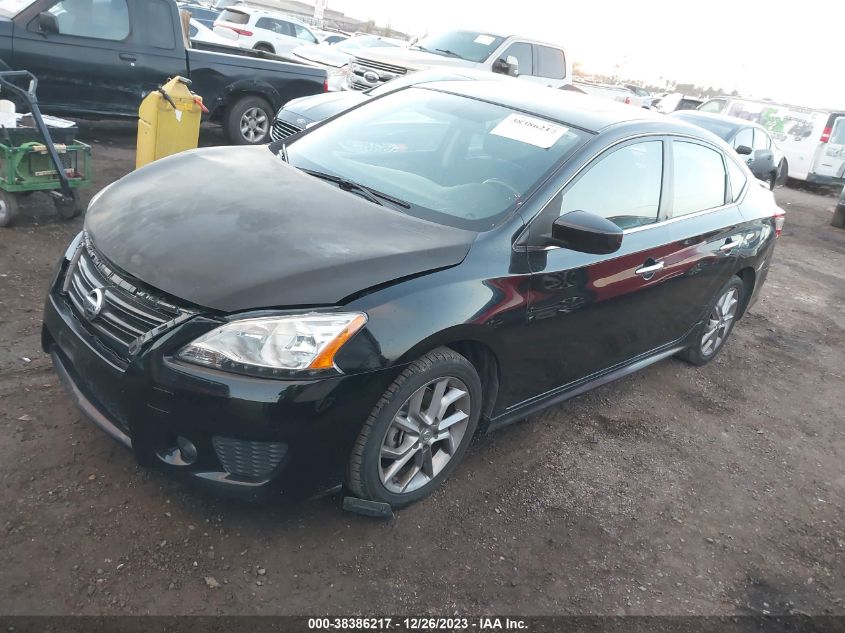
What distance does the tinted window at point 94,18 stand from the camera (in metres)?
7.70

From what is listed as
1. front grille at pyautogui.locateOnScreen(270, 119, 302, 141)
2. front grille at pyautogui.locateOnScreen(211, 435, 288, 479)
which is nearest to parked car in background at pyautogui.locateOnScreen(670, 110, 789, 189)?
front grille at pyautogui.locateOnScreen(270, 119, 302, 141)

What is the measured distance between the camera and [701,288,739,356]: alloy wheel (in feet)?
16.4

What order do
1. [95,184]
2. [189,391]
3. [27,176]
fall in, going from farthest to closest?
[95,184] → [27,176] → [189,391]

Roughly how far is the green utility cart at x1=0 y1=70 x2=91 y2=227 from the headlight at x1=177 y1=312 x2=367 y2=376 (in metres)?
3.67

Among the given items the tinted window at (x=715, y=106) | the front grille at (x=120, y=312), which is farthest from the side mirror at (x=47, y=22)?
the tinted window at (x=715, y=106)

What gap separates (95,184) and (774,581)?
21.3ft

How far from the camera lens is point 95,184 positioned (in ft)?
22.4

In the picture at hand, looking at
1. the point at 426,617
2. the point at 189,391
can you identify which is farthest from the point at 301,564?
the point at 189,391

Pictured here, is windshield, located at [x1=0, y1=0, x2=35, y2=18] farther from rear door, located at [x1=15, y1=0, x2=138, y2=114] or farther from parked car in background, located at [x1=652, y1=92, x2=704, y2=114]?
parked car in background, located at [x1=652, y1=92, x2=704, y2=114]

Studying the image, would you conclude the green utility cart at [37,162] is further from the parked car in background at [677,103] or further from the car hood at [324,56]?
the parked car in background at [677,103]

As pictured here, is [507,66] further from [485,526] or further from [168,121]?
[485,526]

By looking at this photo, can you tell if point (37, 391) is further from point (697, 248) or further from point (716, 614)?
point (697, 248)

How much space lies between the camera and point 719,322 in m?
5.12

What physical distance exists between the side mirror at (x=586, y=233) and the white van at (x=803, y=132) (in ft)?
49.4
